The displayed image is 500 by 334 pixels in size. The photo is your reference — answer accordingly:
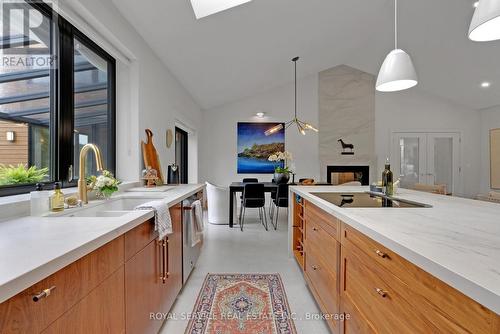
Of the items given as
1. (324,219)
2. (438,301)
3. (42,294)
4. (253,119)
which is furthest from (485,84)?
(42,294)

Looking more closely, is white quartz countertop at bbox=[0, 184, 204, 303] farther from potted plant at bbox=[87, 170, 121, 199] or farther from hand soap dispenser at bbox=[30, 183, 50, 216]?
potted plant at bbox=[87, 170, 121, 199]

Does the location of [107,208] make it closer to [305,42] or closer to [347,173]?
[305,42]

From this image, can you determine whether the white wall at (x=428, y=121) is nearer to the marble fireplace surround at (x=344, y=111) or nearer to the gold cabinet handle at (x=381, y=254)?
the marble fireplace surround at (x=344, y=111)

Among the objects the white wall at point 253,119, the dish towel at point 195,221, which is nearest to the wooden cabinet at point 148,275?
the dish towel at point 195,221

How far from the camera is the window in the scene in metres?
1.47

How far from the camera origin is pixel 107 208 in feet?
6.03

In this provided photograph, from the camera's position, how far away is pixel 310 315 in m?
1.94

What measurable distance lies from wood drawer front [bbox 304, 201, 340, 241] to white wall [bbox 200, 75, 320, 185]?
15.1 feet

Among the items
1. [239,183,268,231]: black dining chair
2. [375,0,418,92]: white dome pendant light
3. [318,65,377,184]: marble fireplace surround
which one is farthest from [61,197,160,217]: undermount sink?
[318,65,377,184]: marble fireplace surround

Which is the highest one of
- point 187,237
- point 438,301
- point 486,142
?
point 486,142

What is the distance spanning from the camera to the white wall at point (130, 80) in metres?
2.00

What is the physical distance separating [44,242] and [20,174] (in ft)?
3.05

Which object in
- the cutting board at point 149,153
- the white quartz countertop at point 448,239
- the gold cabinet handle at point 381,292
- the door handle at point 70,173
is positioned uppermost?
the cutting board at point 149,153

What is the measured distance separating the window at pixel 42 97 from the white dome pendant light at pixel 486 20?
7.55 ft
